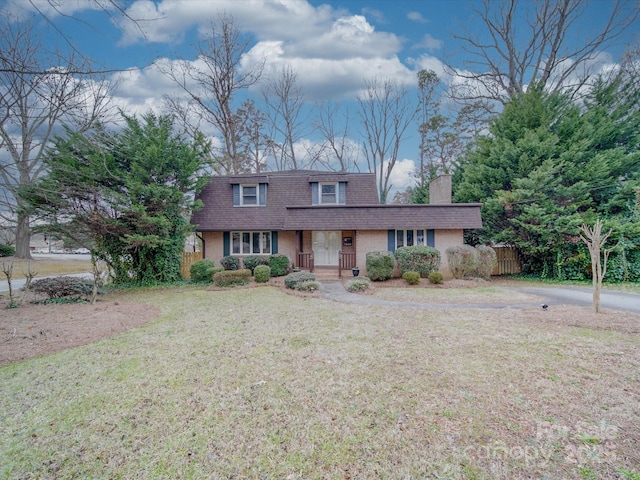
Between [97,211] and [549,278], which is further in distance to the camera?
[549,278]

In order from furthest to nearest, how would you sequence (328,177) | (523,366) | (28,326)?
1. (328,177)
2. (28,326)
3. (523,366)

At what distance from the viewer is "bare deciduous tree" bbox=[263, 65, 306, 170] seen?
27156 millimetres

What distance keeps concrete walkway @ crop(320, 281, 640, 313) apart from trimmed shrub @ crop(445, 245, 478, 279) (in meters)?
2.12

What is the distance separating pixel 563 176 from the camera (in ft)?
47.3

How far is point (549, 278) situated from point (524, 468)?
1586 cm

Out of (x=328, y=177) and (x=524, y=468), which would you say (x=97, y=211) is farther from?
(x=524, y=468)

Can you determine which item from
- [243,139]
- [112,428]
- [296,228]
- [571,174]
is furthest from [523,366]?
[243,139]

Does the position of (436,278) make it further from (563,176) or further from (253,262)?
(253,262)

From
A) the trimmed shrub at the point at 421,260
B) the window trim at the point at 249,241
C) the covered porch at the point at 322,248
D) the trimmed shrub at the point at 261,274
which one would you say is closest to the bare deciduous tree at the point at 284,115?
the window trim at the point at 249,241

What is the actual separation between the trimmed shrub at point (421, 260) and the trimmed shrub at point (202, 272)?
373 inches

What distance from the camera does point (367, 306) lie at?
9.30 m

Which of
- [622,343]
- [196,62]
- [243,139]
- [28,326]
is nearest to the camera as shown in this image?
[622,343]

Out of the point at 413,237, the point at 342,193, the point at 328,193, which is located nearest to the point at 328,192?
the point at 328,193

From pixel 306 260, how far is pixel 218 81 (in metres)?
17.1
